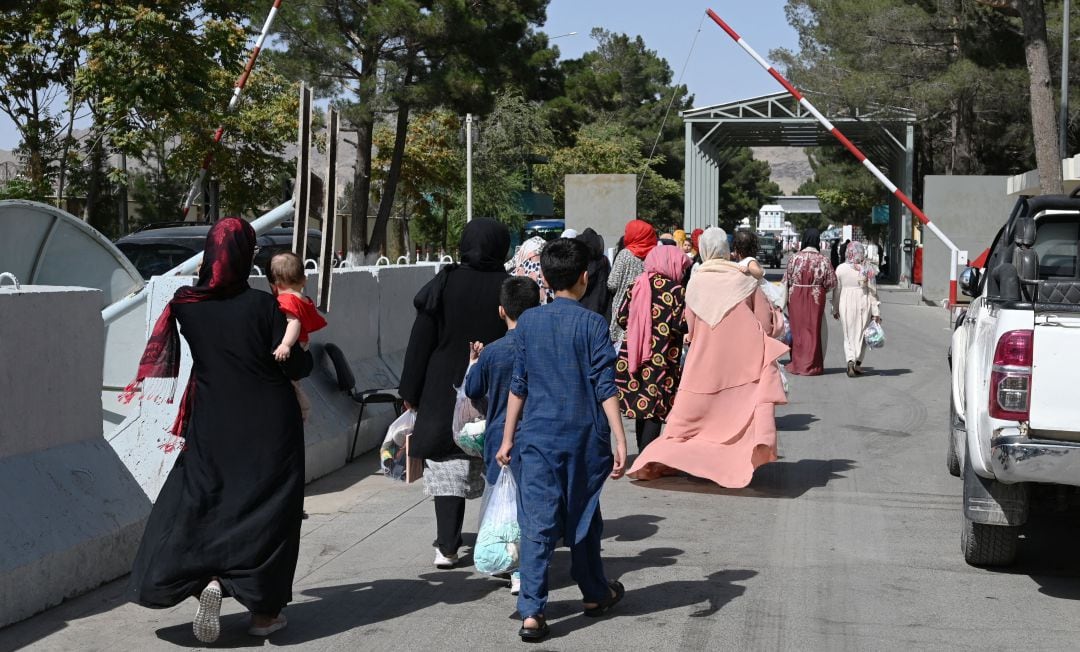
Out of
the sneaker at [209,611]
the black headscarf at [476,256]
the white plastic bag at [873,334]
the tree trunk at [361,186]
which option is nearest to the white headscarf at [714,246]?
the black headscarf at [476,256]

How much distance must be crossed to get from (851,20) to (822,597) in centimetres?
3839

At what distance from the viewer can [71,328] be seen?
652 centimetres

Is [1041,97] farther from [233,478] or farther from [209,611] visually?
[209,611]

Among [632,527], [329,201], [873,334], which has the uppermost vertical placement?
[329,201]

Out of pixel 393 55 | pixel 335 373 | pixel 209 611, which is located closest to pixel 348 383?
pixel 335 373

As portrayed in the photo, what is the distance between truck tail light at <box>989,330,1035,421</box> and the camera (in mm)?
5926

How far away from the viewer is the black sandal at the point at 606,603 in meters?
5.91

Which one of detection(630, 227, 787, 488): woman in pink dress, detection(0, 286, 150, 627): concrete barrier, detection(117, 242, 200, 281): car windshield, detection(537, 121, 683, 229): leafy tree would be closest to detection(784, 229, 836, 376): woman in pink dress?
detection(630, 227, 787, 488): woman in pink dress

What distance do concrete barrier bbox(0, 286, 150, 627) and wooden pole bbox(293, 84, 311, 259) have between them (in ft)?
3.55

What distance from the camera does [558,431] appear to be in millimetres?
5555

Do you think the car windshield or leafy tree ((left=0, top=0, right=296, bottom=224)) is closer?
the car windshield

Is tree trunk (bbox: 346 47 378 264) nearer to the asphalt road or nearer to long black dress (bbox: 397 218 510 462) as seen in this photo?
the asphalt road

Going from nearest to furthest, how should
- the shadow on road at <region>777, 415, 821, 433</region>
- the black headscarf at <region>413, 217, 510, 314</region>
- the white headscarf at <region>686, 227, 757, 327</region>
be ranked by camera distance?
the black headscarf at <region>413, 217, 510, 314</region>, the white headscarf at <region>686, 227, 757, 327</region>, the shadow on road at <region>777, 415, 821, 433</region>

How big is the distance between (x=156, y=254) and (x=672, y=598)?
12.4 m
